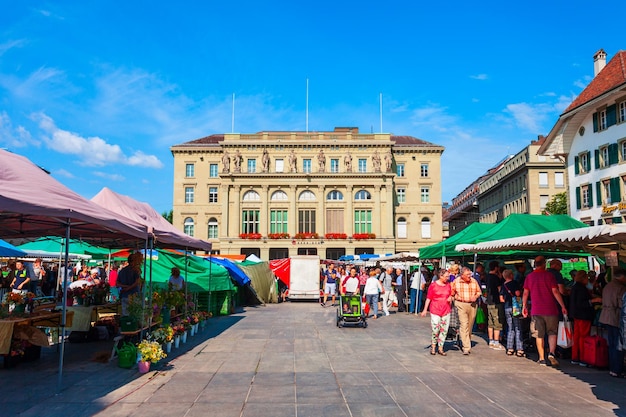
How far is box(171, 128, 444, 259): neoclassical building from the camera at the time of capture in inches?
2388

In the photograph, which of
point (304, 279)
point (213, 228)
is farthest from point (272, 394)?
point (213, 228)

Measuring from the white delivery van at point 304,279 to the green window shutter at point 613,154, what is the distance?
20386 millimetres

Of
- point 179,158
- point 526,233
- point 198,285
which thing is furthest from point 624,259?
point 179,158

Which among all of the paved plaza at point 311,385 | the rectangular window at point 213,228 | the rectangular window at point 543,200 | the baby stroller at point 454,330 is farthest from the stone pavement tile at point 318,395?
the rectangular window at point 213,228

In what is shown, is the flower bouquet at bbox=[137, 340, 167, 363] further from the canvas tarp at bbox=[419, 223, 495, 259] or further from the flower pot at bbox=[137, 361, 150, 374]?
the canvas tarp at bbox=[419, 223, 495, 259]

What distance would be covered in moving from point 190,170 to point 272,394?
62.4 m

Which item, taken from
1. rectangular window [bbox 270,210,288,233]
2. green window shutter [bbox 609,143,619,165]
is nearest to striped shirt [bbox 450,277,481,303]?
green window shutter [bbox 609,143,619,165]

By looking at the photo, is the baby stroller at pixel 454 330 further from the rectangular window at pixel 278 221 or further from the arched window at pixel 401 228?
the arched window at pixel 401 228

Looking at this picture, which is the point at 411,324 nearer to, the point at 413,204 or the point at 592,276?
the point at 592,276

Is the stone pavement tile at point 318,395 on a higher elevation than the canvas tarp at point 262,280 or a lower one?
lower

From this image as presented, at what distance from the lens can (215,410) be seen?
21.5 ft

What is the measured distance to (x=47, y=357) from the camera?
400 inches

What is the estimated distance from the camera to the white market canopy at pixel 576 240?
8.23m

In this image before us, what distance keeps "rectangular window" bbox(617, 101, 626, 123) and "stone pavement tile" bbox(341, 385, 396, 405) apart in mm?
31628
